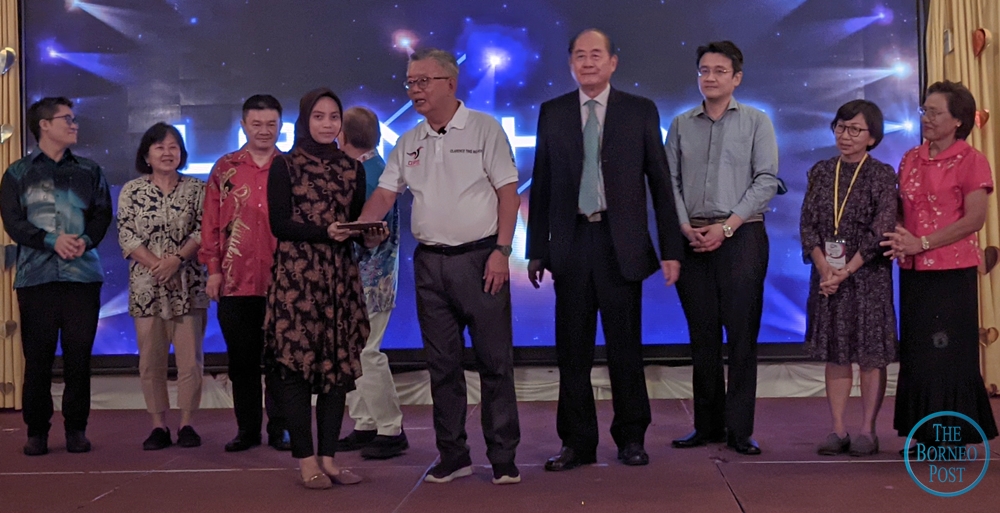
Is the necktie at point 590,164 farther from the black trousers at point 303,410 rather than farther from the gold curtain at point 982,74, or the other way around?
the gold curtain at point 982,74

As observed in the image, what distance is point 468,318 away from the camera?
3.42 m

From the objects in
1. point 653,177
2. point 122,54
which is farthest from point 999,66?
point 122,54

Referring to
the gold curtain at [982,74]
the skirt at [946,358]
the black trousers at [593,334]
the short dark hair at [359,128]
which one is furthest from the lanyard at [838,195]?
the short dark hair at [359,128]

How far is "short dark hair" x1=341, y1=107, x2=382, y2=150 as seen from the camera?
4.10 meters

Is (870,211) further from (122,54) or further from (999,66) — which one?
(122,54)

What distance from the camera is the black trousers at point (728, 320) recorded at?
12.7 feet

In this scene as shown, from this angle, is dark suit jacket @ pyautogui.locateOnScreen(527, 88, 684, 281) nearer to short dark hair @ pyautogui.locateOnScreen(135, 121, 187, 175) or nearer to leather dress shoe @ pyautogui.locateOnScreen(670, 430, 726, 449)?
leather dress shoe @ pyautogui.locateOnScreen(670, 430, 726, 449)

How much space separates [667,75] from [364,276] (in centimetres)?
236

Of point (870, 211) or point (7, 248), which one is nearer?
point (870, 211)

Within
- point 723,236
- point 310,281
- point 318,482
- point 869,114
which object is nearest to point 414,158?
point 310,281

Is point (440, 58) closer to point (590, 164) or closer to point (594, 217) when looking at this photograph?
point (590, 164)

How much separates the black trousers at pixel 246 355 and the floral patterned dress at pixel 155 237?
0.35 m

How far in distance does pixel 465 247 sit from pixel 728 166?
1.34 metres

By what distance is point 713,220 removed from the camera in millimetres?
3990
